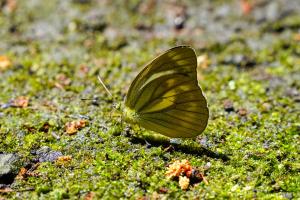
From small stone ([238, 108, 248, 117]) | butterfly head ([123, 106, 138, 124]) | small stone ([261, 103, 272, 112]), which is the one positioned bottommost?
small stone ([238, 108, 248, 117])

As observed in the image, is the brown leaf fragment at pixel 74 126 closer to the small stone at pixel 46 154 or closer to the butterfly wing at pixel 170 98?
the small stone at pixel 46 154

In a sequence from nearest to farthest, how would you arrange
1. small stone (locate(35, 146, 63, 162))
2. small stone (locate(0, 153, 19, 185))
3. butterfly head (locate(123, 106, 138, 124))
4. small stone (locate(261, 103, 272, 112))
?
small stone (locate(0, 153, 19, 185)) → small stone (locate(35, 146, 63, 162)) → butterfly head (locate(123, 106, 138, 124)) → small stone (locate(261, 103, 272, 112))

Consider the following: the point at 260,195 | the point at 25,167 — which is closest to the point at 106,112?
the point at 25,167

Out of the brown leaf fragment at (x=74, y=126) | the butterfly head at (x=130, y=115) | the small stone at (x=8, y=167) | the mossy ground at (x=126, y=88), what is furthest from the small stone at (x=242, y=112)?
the small stone at (x=8, y=167)

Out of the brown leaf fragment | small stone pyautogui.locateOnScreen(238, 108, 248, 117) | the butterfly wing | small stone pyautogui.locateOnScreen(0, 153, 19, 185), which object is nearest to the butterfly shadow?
the butterfly wing

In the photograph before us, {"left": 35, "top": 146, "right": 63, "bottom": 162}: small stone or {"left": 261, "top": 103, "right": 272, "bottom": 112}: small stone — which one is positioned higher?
{"left": 261, "top": 103, "right": 272, "bottom": 112}: small stone

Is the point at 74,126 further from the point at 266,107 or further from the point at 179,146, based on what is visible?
the point at 266,107

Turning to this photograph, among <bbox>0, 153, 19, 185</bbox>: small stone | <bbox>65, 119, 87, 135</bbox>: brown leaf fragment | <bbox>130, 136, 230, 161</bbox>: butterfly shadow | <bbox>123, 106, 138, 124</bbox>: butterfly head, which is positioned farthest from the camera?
<bbox>65, 119, 87, 135</bbox>: brown leaf fragment

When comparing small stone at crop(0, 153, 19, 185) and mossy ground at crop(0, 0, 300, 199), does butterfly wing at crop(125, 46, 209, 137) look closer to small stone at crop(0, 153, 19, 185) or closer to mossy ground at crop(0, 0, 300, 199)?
mossy ground at crop(0, 0, 300, 199)
